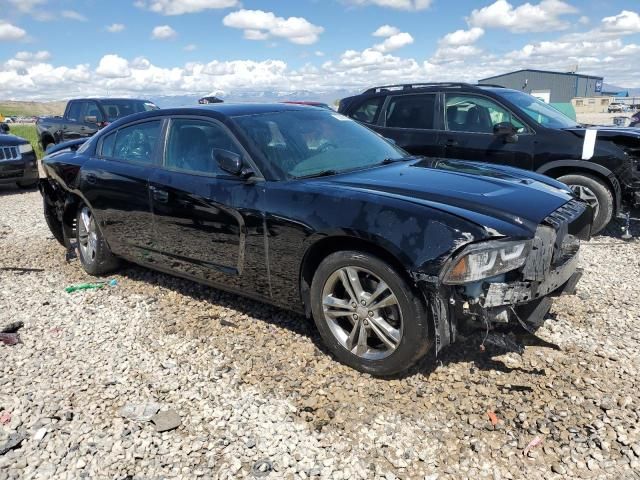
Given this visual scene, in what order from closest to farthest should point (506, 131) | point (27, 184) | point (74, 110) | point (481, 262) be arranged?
point (481, 262)
point (506, 131)
point (27, 184)
point (74, 110)

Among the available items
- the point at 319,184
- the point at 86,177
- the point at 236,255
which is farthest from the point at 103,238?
the point at 319,184

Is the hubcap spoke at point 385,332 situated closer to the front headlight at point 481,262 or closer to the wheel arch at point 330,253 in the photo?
the wheel arch at point 330,253

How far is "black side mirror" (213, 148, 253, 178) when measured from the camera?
3.54 m

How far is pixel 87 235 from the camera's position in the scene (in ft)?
17.7

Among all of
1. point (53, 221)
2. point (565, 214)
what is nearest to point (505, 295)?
point (565, 214)

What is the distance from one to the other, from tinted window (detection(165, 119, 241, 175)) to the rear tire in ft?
13.7

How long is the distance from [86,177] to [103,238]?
1.95 ft

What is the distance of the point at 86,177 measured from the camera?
16.5 feet

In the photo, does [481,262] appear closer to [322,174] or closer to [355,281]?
[355,281]

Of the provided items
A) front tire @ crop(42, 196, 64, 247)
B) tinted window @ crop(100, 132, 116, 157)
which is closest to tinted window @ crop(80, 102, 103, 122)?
front tire @ crop(42, 196, 64, 247)

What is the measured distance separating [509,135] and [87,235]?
15.8ft

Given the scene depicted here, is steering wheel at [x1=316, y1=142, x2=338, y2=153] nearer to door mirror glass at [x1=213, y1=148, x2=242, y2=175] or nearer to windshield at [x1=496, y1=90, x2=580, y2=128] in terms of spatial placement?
door mirror glass at [x1=213, y1=148, x2=242, y2=175]

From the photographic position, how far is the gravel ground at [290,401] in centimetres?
257

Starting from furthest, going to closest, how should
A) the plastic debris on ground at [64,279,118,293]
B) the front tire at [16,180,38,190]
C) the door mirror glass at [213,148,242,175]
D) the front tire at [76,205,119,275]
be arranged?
the front tire at [16,180,38,190], the front tire at [76,205,119,275], the plastic debris on ground at [64,279,118,293], the door mirror glass at [213,148,242,175]
